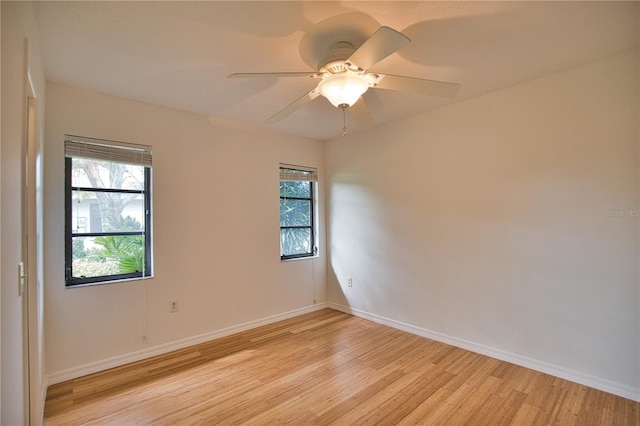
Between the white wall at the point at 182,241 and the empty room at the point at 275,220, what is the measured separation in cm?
2

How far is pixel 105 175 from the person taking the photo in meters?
2.81

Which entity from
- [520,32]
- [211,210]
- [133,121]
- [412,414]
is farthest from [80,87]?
[412,414]

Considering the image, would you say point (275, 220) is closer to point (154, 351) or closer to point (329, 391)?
point (154, 351)

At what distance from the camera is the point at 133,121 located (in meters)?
2.88

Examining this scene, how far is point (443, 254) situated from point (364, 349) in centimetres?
124

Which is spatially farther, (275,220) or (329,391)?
(275,220)

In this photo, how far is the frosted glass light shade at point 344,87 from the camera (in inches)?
73.2

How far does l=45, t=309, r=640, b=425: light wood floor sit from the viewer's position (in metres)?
2.03

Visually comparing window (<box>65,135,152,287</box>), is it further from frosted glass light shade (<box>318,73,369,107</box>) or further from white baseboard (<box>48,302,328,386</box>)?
frosted glass light shade (<box>318,73,369,107</box>)

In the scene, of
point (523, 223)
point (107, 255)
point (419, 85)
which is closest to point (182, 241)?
point (107, 255)

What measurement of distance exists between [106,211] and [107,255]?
15.5 inches

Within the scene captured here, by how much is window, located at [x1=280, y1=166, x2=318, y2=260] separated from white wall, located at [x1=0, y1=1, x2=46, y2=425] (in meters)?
2.73

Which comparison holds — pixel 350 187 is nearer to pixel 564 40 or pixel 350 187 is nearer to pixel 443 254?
pixel 443 254

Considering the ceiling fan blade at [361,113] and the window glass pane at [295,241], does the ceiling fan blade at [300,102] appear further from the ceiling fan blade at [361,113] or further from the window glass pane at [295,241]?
the window glass pane at [295,241]
